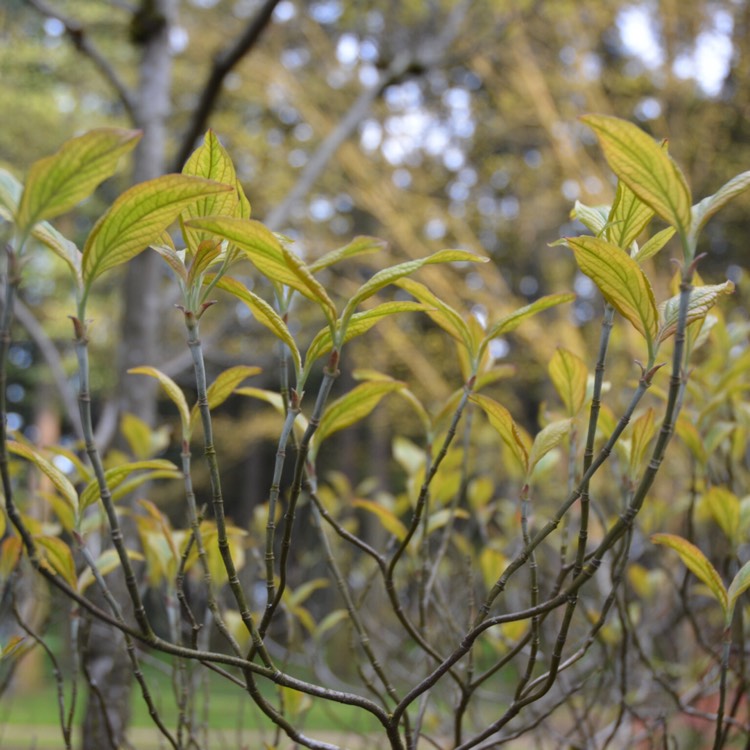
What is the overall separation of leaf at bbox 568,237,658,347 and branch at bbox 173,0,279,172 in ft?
8.14

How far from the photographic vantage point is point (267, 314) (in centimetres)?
78

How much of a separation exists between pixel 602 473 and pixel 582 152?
3.83 meters

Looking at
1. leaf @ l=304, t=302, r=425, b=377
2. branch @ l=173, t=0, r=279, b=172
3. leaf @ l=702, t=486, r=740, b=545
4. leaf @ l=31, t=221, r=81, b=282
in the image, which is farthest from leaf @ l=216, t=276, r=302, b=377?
branch @ l=173, t=0, r=279, b=172

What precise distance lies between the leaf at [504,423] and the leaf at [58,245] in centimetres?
41

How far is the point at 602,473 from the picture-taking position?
3.10 metres

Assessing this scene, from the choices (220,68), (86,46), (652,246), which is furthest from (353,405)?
(86,46)

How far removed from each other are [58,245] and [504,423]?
48 cm

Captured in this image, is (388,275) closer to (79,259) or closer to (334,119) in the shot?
(79,259)

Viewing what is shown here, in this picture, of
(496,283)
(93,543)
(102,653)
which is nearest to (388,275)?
(93,543)

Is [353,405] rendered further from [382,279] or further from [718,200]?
[718,200]

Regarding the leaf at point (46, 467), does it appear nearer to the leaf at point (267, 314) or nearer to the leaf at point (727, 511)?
the leaf at point (267, 314)

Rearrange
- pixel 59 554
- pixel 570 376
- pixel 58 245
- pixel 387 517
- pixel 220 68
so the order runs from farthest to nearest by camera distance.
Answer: pixel 220 68 < pixel 387 517 < pixel 570 376 < pixel 59 554 < pixel 58 245

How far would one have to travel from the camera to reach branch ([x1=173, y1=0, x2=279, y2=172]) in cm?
294

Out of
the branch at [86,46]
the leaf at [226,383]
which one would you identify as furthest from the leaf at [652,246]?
the branch at [86,46]
